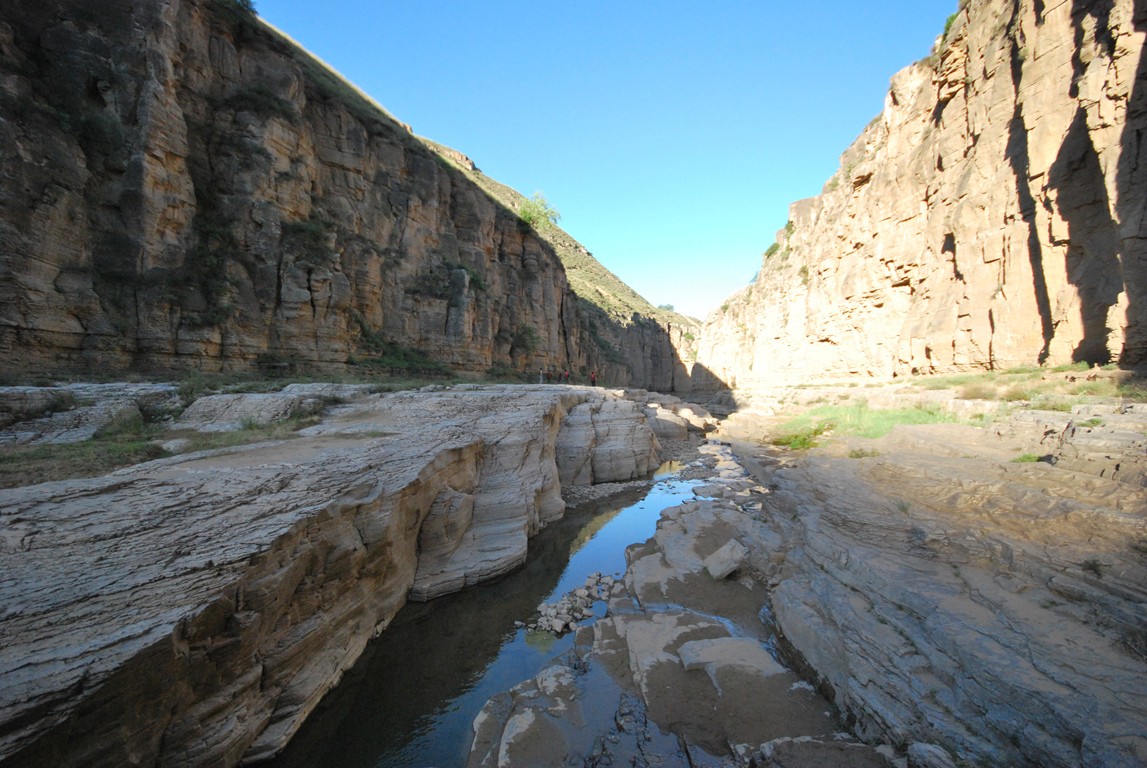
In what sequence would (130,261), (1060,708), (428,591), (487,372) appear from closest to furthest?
(1060,708) < (428,591) < (130,261) < (487,372)

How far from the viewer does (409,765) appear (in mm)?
4832

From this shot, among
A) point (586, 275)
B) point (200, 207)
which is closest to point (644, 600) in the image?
point (200, 207)

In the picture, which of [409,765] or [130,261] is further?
[130,261]

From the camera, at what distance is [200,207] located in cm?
1541

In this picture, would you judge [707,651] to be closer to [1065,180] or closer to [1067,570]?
[1067,570]

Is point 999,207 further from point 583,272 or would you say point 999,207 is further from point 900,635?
point 583,272

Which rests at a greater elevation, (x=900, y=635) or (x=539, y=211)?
(x=539, y=211)

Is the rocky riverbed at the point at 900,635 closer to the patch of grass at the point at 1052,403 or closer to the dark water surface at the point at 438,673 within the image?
the dark water surface at the point at 438,673

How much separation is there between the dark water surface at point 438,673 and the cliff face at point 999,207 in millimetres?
15886

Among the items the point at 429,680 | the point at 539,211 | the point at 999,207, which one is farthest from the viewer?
the point at 539,211

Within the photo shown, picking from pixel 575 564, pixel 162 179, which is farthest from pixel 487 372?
pixel 575 564

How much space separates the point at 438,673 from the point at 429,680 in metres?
0.17

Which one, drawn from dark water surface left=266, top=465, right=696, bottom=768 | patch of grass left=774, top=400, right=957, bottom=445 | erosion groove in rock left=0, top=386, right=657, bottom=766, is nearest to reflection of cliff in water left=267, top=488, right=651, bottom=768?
dark water surface left=266, top=465, right=696, bottom=768

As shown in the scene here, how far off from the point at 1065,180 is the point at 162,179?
96.0 feet
